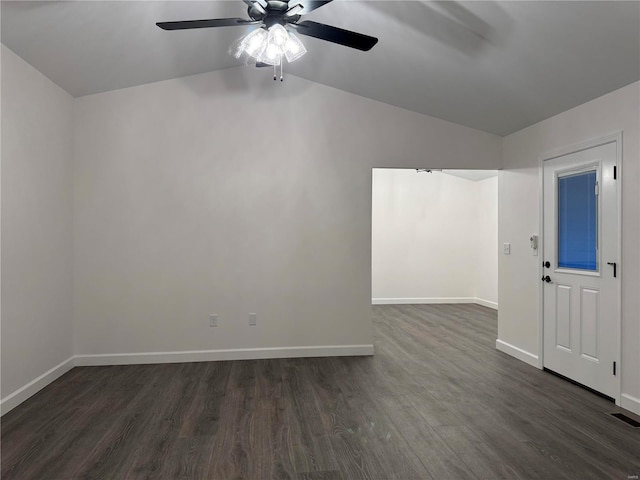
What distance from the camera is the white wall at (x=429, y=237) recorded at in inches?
324

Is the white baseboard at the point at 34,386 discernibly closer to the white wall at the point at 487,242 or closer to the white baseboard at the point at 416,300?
the white baseboard at the point at 416,300

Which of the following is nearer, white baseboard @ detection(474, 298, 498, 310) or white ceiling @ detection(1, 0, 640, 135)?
white ceiling @ detection(1, 0, 640, 135)

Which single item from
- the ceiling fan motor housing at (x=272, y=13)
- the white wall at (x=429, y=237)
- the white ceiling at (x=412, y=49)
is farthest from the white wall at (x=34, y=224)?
the white wall at (x=429, y=237)

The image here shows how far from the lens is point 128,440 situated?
2605mm

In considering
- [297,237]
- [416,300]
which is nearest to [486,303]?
[416,300]

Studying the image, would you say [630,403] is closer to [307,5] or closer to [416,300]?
[307,5]

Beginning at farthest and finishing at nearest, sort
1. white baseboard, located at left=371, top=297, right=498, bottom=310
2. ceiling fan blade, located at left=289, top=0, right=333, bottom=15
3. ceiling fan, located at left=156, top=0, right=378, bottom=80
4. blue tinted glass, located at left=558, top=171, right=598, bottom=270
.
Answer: white baseboard, located at left=371, top=297, right=498, bottom=310
blue tinted glass, located at left=558, top=171, right=598, bottom=270
ceiling fan, located at left=156, top=0, right=378, bottom=80
ceiling fan blade, located at left=289, top=0, right=333, bottom=15

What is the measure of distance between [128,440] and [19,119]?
8.69ft

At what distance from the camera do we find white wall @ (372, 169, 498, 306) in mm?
8227

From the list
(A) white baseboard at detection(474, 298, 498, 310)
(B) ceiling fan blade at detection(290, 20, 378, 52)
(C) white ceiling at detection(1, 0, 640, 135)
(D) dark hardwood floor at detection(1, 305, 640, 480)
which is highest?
(C) white ceiling at detection(1, 0, 640, 135)

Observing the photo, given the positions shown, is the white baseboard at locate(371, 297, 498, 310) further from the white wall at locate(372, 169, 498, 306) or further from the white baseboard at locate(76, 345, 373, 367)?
the white baseboard at locate(76, 345, 373, 367)

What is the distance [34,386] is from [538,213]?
504 cm

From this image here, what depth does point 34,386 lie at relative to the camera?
3402 millimetres

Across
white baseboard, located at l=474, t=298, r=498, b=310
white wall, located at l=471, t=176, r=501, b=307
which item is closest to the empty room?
white baseboard, located at l=474, t=298, r=498, b=310
